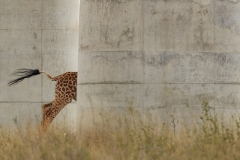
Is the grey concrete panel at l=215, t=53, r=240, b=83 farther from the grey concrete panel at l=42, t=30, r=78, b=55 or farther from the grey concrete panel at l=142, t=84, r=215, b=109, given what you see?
the grey concrete panel at l=42, t=30, r=78, b=55

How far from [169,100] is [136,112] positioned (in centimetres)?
49

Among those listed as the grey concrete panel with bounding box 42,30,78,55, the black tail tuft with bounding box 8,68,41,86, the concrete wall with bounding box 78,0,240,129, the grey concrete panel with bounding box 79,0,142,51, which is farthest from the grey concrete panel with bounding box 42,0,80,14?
the concrete wall with bounding box 78,0,240,129

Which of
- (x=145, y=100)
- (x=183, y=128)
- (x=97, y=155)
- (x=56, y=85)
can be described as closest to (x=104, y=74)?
(x=145, y=100)

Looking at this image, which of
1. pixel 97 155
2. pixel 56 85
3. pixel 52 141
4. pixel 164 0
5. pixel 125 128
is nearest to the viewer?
pixel 97 155

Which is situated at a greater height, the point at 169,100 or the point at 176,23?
the point at 176,23

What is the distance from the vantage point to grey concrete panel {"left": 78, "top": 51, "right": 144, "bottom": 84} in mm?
11625

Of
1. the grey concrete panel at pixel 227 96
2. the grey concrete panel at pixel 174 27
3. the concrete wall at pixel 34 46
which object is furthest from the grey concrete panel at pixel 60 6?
the grey concrete panel at pixel 227 96

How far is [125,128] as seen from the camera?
1095 cm

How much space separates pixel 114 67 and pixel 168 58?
0.78 meters

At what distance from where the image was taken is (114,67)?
11727 mm

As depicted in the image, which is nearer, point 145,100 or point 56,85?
point 145,100

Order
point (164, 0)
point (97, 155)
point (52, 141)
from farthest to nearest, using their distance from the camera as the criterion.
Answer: point (164, 0)
point (52, 141)
point (97, 155)

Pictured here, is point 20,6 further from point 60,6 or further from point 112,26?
point 112,26

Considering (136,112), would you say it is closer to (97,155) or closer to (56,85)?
(97,155)
